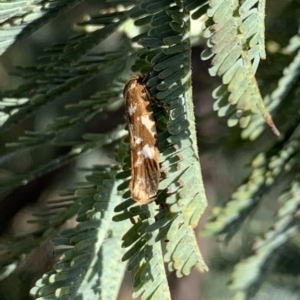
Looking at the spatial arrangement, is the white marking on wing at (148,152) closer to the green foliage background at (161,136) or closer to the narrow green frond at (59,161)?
the green foliage background at (161,136)

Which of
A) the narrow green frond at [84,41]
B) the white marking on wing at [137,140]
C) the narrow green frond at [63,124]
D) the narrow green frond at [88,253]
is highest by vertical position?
the narrow green frond at [84,41]

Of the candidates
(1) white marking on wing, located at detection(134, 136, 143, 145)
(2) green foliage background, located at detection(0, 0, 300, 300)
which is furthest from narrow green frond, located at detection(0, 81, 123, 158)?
(1) white marking on wing, located at detection(134, 136, 143, 145)

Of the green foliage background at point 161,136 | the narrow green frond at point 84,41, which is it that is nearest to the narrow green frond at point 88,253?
the green foliage background at point 161,136

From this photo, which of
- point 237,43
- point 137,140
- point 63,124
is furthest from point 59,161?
point 237,43

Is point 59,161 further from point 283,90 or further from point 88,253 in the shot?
point 283,90

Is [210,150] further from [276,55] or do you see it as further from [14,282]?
[14,282]

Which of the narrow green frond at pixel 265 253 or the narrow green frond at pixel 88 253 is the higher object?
the narrow green frond at pixel 88 253

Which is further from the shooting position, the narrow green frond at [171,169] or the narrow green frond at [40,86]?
the narrow green frond at [40,86]
